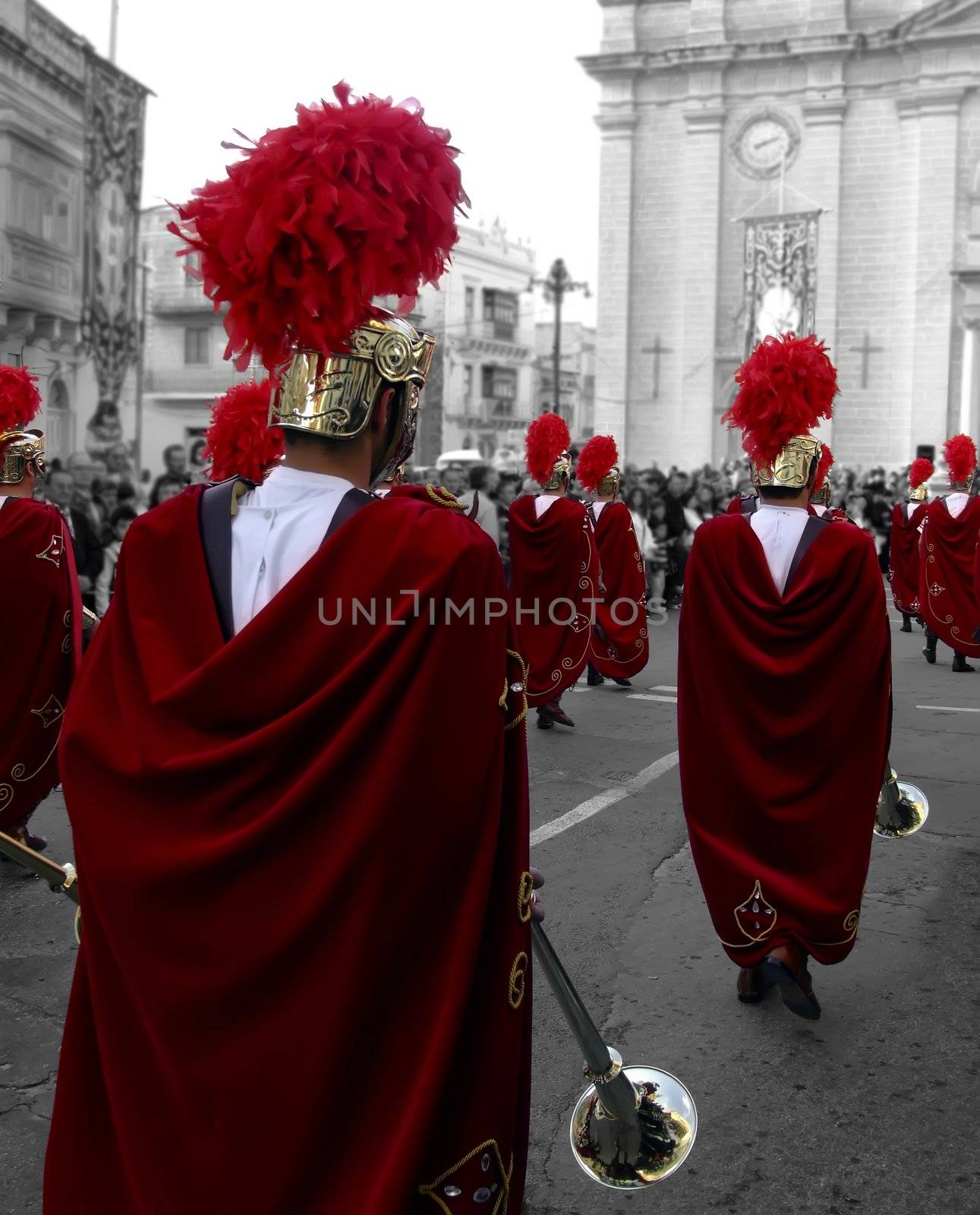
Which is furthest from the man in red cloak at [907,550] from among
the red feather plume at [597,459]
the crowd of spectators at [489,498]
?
the red feather plume at [597,459]

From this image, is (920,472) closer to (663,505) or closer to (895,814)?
(663,505)

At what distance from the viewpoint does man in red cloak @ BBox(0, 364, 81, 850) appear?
5.62 meters

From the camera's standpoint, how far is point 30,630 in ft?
18.8

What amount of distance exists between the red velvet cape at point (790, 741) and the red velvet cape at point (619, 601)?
588cm

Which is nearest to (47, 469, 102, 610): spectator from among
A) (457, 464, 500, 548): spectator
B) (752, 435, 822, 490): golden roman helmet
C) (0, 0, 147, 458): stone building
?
(457, 464, 500, 548): spectator

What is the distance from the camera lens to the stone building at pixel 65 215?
13.6 metres

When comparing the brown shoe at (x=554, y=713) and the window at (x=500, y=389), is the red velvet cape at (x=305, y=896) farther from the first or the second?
the window at (x=500, y=389)

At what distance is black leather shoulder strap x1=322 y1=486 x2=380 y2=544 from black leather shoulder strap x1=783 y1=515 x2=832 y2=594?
92.9 inches

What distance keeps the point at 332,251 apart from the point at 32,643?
3.94 metres

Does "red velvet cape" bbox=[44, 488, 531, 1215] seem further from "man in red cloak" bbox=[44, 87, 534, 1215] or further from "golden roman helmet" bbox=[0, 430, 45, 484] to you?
"golden roman helmet" bbox=[0, 430, 45, 484]

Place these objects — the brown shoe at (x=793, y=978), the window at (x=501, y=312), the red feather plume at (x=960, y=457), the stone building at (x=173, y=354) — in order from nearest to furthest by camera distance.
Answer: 1. the brown shoe at (x=793, y=978)
2. the red feather plume at (x=960, y=457)
3. the stone building at (x=173, y=354)
4. the window at (x=501, y=312)

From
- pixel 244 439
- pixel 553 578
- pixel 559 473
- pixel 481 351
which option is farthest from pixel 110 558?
pixel 481 351

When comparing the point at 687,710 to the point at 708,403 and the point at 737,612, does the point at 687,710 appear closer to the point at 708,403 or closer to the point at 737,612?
the point at 737,612

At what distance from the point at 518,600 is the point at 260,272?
7.29 metres
